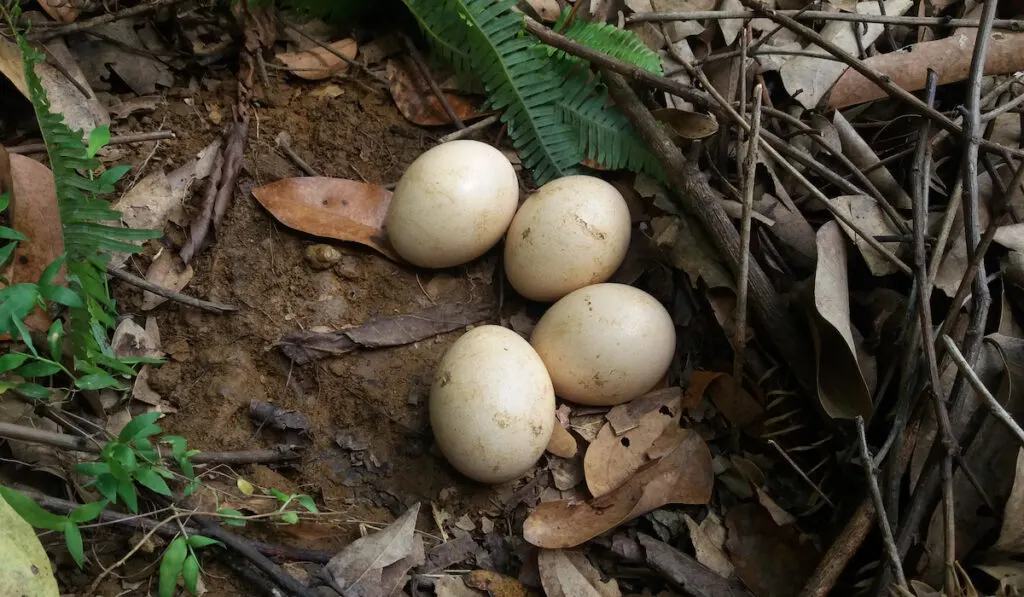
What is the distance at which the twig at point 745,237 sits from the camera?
5.38ft

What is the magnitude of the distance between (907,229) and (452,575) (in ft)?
4.41

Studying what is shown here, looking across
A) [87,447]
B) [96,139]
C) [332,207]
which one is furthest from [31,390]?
[332,207]

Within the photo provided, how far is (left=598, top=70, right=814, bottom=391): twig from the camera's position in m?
1.71

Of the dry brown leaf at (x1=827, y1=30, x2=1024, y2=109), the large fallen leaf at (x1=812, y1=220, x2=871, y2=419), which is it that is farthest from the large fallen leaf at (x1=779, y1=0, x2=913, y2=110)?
the large fallen leaf at (x1=812, y1=220, x2=871, y2=419)

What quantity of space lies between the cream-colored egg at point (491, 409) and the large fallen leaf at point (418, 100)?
821mm

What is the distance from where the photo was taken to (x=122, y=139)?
1894 millimetres

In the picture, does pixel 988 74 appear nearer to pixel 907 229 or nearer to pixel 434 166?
pixel 907 229

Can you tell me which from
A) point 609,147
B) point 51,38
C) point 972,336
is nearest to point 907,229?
point 972,336

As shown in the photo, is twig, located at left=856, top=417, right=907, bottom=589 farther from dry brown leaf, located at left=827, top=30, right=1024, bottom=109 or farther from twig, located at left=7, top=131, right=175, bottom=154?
twig, located at left=7, top=131, right=175, bottom=154

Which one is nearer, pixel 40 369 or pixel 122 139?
pixel 40 369

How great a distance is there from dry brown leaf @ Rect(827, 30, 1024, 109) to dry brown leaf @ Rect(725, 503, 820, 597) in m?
1.14

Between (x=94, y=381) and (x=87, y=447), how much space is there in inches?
5.2

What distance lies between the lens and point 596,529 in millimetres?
1646

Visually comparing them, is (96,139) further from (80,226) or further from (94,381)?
(94,381)
